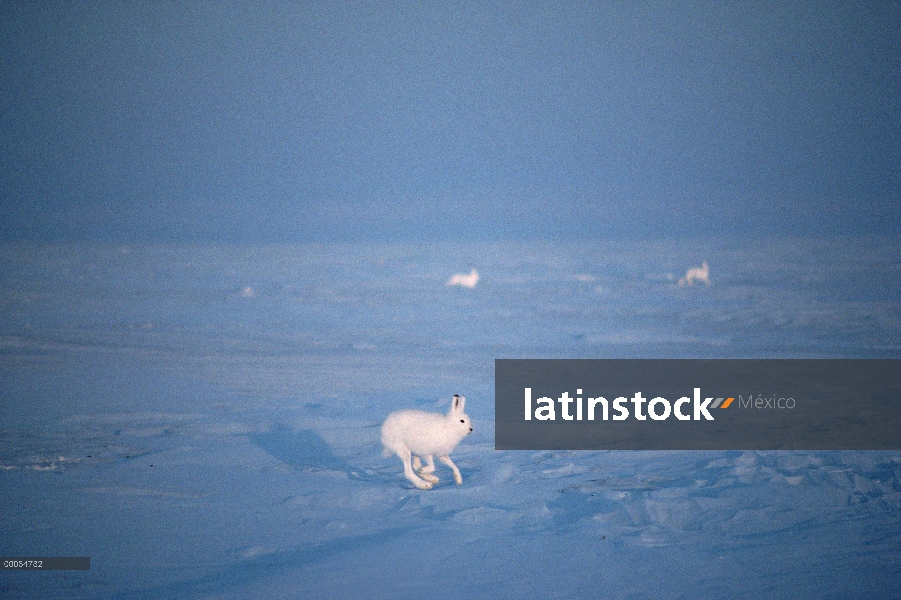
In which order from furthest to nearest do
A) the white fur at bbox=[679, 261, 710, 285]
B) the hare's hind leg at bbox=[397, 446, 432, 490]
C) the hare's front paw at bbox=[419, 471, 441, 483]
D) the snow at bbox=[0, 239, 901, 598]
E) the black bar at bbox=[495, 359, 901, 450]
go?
the white fur at bbox=[679, 261, 710, 285], the black bar at bbox=[495, 359, 901, 450], the hare's front paw at bbox=[419, 471, 441, 483], the hare's hind leg at bbox=[397, 446, 432, 490], the snow at bbox=[0, 239, 901, 598]

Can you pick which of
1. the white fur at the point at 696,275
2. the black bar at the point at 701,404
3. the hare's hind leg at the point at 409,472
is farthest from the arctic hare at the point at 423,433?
the white fur at the point at 696,275

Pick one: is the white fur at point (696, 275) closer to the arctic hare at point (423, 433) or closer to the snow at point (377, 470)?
the snow at point (377, 470)

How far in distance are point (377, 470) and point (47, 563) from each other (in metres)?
2.30

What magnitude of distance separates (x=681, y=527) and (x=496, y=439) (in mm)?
1986

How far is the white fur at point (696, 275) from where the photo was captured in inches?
551

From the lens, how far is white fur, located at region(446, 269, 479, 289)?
14.3 metres

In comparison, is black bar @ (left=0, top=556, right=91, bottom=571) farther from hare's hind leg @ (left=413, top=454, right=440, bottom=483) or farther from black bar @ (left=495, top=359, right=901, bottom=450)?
black bar @ (left=495, top=359, right=901, bottom=450)

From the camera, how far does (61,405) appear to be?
23.8 ft

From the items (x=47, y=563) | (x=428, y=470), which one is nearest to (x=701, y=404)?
(x=428, y=470)

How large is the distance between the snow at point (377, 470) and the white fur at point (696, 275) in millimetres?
1253

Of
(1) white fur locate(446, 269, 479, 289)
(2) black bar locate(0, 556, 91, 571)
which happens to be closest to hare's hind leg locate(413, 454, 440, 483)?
(2) black bar locate(0, 556, 91, 571)

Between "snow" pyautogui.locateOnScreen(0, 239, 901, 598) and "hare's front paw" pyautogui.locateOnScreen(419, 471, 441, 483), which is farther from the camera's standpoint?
"hare's front paw" pyautogui.locateOnScreen(419, 471, 441, 483)

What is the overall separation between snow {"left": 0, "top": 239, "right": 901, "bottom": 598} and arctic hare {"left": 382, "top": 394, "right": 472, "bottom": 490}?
0.28 metres

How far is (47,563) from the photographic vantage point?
173 inches
